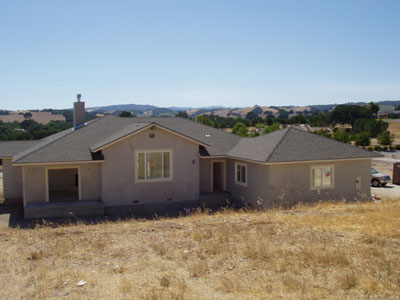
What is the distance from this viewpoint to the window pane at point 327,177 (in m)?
20.0

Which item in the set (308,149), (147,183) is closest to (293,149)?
(308,149)

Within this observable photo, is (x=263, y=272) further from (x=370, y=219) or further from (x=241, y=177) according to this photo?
(x=241, y=177)

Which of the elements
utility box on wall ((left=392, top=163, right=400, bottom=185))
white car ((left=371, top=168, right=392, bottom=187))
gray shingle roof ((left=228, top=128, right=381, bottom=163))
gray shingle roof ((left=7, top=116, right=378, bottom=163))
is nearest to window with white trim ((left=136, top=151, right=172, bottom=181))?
gray shingle roof ((left=7, top=116, right=378, bottom=163))

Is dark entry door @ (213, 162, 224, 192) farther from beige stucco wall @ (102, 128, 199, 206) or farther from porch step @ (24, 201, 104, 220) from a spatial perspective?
porch step @ (24, 201, 104, 220)

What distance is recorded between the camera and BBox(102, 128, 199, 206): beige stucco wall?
19016 mm

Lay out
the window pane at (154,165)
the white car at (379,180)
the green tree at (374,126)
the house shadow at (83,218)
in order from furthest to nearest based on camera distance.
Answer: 1. the green tree at (374,126)
2. the white car at (379,180)
3. the window pane at (154,165)
4. the house shadow at (83,218)

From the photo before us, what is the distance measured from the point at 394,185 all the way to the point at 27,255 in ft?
90.9

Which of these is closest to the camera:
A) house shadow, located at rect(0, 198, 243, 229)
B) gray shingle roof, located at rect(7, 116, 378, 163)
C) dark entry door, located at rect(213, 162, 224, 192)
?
house shadow, located at rect(0, 198, 243, 229)

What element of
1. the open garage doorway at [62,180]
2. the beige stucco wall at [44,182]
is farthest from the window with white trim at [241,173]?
the open garage doorway at [62,180]

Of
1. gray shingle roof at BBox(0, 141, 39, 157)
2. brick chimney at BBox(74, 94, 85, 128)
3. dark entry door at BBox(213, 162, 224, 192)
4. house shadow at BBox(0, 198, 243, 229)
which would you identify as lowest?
house shadow at BBox(0, 198, 243, 229)

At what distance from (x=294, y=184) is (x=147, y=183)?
7.34 meters

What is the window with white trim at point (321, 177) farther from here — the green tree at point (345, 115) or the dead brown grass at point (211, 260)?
the green tree at point (345, 115)

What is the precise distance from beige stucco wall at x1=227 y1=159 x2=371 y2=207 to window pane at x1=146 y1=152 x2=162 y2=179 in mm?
4532

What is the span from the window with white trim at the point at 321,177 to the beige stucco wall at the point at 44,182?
1084 centimetres
